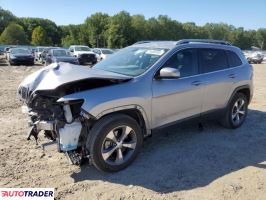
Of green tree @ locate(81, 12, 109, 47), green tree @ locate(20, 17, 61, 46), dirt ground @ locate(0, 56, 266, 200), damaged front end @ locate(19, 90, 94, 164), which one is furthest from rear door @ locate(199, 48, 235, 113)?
green tree @ locate(20, 17, 61, 46)

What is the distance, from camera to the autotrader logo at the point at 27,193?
3.81 meters

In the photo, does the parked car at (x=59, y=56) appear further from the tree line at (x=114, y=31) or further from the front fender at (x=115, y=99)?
the tree line at (x=114, y=31)

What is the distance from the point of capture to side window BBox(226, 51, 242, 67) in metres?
6.34

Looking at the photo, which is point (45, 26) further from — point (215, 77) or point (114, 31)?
point (215, 77)

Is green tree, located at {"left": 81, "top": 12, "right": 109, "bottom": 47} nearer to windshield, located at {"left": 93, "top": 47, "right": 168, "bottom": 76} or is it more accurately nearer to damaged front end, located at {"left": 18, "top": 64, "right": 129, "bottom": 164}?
windshield, located at {"left": 93, "top": 47, "right": 168, "bottom": 76}

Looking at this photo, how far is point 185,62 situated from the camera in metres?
5.35

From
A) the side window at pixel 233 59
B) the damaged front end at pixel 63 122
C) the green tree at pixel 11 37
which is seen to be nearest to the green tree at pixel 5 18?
the green tree at pixel 11 37

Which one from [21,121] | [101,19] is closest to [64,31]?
[101,19]

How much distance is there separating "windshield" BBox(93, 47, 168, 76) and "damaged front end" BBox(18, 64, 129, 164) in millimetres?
556

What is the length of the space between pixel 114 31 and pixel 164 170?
88.9 meters

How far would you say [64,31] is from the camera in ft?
412

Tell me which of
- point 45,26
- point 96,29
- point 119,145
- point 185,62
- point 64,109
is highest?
point 45,26

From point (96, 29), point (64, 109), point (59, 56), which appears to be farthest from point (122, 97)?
point (96, 29)

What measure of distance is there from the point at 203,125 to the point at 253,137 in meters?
1.02
